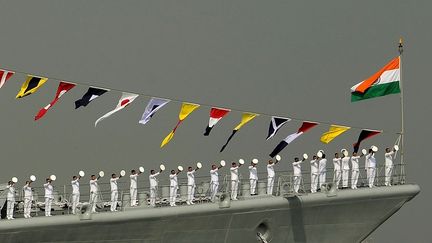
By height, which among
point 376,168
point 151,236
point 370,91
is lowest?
point 151,236

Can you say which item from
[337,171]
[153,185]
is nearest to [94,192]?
[153,185]

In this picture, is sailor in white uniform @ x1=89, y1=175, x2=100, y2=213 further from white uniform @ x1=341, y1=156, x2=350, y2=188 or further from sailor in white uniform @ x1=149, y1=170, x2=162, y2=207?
white uniform @ x1=341, y1=156, x2=350, y2=188

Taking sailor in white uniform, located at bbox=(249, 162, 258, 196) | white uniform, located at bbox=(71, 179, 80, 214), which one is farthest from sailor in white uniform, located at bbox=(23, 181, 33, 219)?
sailor in white uniform, located at bbox=(249, 162, 258, 196)

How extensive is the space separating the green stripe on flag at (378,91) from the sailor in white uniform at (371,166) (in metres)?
1.46

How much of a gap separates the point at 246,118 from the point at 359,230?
4.95 m

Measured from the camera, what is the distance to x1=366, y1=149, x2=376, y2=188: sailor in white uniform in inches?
1082

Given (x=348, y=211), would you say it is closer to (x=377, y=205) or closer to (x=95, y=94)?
(x=377, y=205)

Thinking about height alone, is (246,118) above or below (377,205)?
above

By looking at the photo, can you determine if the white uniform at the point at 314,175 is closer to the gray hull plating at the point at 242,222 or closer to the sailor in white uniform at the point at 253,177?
the gray hull plating at the point at 242,222

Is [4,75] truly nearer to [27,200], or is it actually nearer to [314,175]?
[27,200]

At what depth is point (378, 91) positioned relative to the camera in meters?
27.6

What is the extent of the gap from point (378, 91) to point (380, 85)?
19 centimetres

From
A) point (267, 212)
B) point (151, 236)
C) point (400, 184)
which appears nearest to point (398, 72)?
point (400, 184)

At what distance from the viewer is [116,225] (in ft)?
81.3
